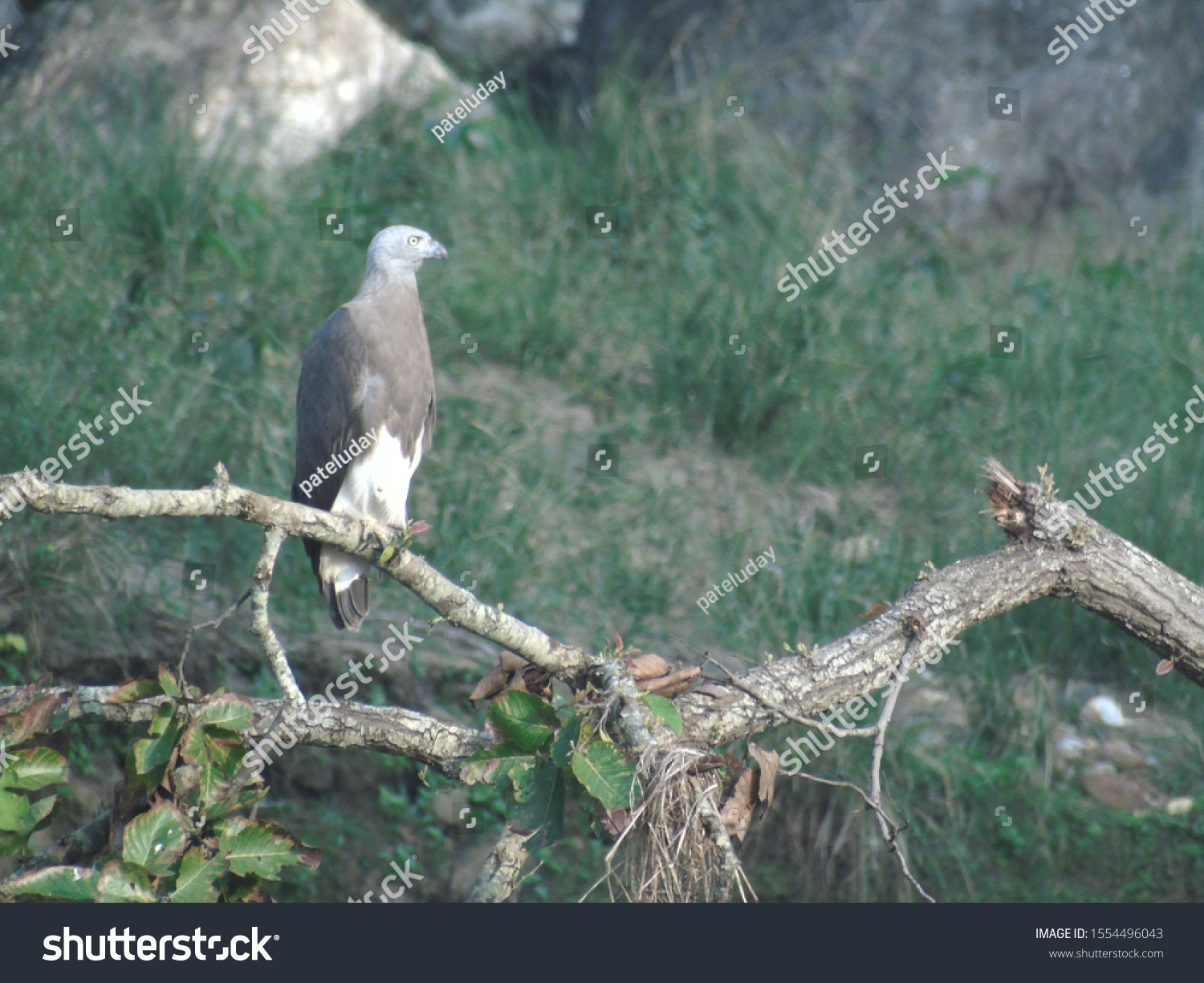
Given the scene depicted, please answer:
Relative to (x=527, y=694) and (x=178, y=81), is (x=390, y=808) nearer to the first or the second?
(x=527, y=694)

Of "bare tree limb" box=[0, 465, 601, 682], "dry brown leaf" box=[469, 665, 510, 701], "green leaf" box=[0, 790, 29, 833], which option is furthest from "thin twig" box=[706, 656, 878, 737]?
"green leaf" box=[0, 790, 29, 833]

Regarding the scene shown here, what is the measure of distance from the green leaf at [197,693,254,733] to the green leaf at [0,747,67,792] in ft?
0.92

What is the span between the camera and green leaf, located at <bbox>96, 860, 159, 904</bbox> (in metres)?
1.95

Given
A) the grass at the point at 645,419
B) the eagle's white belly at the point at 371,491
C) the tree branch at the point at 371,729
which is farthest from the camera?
the grass at the point at 645,419

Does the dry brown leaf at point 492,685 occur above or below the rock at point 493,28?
below

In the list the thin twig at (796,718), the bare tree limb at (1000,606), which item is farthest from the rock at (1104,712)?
the thin twig at (796,718)

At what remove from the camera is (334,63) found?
708 cm

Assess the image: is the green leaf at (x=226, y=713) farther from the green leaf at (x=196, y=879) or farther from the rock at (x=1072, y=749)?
the rock at (x=1072, y=749)

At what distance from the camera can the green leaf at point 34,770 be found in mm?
2137

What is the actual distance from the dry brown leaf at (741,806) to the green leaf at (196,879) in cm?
94

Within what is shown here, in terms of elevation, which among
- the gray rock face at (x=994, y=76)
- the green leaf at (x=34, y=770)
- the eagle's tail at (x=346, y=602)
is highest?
the gray rock face at (x=994, y=76)

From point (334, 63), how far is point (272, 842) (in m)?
6.01

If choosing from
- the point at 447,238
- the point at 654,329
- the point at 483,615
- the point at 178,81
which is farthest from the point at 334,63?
the point at 483,615

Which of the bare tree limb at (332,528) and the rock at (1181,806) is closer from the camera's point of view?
the bare tree limb at (332,528)
